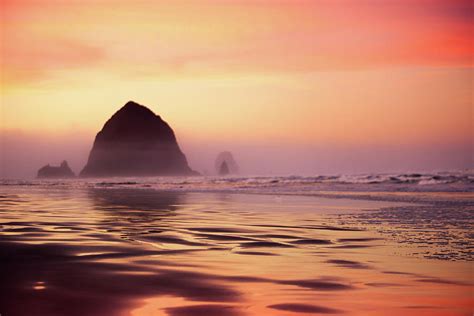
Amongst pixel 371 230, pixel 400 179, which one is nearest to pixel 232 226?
pixel 371 230

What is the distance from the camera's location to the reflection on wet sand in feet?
18.2

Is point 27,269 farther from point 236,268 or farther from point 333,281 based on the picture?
point 333,281

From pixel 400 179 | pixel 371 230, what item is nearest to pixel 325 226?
pixel 371 230

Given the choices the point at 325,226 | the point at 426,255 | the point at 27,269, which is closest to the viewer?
the point at 27,269

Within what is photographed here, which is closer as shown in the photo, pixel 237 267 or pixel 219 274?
pixel 219 274

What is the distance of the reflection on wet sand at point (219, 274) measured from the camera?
18.2 feet

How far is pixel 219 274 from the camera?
718cm

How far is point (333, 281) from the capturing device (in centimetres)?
676

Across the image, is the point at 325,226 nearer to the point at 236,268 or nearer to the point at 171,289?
the point at 236,268

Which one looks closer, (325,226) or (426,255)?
(426,255)

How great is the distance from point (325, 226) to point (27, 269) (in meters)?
7.50

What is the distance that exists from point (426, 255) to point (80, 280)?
504 cm

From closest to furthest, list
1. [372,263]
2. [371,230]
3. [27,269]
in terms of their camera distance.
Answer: [27,269], [372,263], [371,230]

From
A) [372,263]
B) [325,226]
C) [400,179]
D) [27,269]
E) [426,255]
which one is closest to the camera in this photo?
[27,269]
